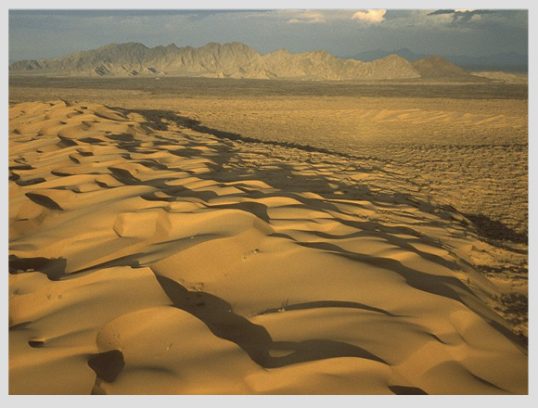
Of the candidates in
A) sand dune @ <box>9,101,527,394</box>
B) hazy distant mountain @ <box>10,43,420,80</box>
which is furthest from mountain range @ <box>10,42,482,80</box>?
sand dune @ <box>9,101,527,394</box>

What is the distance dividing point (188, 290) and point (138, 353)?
1.38ft

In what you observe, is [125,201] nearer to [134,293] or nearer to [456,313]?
[134,293]

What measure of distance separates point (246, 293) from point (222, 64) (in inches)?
2661

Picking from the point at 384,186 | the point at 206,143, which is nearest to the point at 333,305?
the point at 384,186

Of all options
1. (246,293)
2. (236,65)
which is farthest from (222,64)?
(246,293)

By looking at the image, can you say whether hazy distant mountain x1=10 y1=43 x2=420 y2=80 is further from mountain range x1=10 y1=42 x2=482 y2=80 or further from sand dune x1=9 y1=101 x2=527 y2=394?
sand dune x1=9 y1=101 x2=527 y2=394

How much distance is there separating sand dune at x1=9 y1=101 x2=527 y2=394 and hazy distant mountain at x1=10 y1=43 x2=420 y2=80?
49204 millimetres

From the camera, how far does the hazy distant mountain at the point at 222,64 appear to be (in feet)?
165

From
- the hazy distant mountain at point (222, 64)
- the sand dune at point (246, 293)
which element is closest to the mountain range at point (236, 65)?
the hazy distant mountain at point (222, 64)

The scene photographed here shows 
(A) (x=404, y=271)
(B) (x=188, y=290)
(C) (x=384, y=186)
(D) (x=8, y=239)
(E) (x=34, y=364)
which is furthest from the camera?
(C) (x=384, y=186)

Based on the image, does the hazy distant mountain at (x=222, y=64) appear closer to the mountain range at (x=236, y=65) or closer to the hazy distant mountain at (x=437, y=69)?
the mountain range at (x=236, y=65)

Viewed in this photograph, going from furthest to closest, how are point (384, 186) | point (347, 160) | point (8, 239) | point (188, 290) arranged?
1. point (347, 160)
2. point (384, 186)
3. point (8, 239)
4. point (188, 290)

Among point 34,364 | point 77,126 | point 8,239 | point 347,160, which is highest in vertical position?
point 77,126

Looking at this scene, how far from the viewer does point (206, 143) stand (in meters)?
5.80
